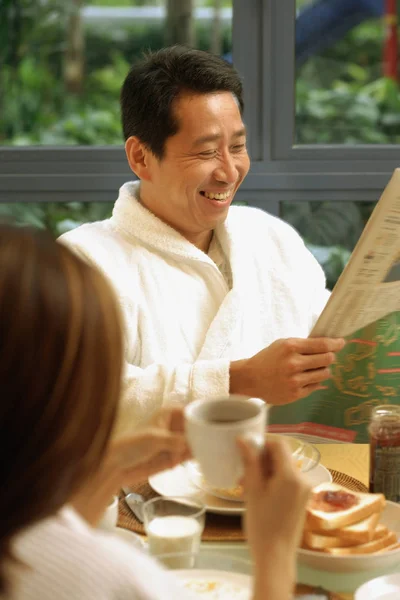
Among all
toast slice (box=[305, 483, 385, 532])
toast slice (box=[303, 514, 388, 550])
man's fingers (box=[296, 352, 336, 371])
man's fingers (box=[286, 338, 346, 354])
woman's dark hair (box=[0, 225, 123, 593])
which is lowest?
toast slice (box=[303, 514, 388, 550])

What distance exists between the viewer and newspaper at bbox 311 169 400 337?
1.44 meters

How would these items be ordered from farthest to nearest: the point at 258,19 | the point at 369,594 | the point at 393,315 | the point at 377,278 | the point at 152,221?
the point at 258,19
the point at 152,221
the point at 393,315
the point at 377,278
the point at 369,594

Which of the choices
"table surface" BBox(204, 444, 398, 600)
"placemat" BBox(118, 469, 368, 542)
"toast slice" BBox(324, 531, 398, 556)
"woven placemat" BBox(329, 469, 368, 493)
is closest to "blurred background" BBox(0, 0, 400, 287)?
"table surface" BBox(204, 444, 398, 600)

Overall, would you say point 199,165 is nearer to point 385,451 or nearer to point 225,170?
point 225,170

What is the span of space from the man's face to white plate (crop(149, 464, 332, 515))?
29.9 inches

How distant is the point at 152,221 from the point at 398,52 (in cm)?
152

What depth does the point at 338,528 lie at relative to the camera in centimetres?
127

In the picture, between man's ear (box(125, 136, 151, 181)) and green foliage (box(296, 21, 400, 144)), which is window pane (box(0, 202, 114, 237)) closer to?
green foliage (box(296, 21, 400, 144))

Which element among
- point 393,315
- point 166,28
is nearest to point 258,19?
point 166,28

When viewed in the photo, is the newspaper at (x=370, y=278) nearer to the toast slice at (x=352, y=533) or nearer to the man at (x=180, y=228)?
the man at (x=180, y=228)

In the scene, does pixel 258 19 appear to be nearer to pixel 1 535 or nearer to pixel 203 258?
pixel 203 258

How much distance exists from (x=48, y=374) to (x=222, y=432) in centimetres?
29

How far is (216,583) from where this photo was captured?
1143 mm

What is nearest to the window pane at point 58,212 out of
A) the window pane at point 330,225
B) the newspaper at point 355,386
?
the window pane at point 330,225
